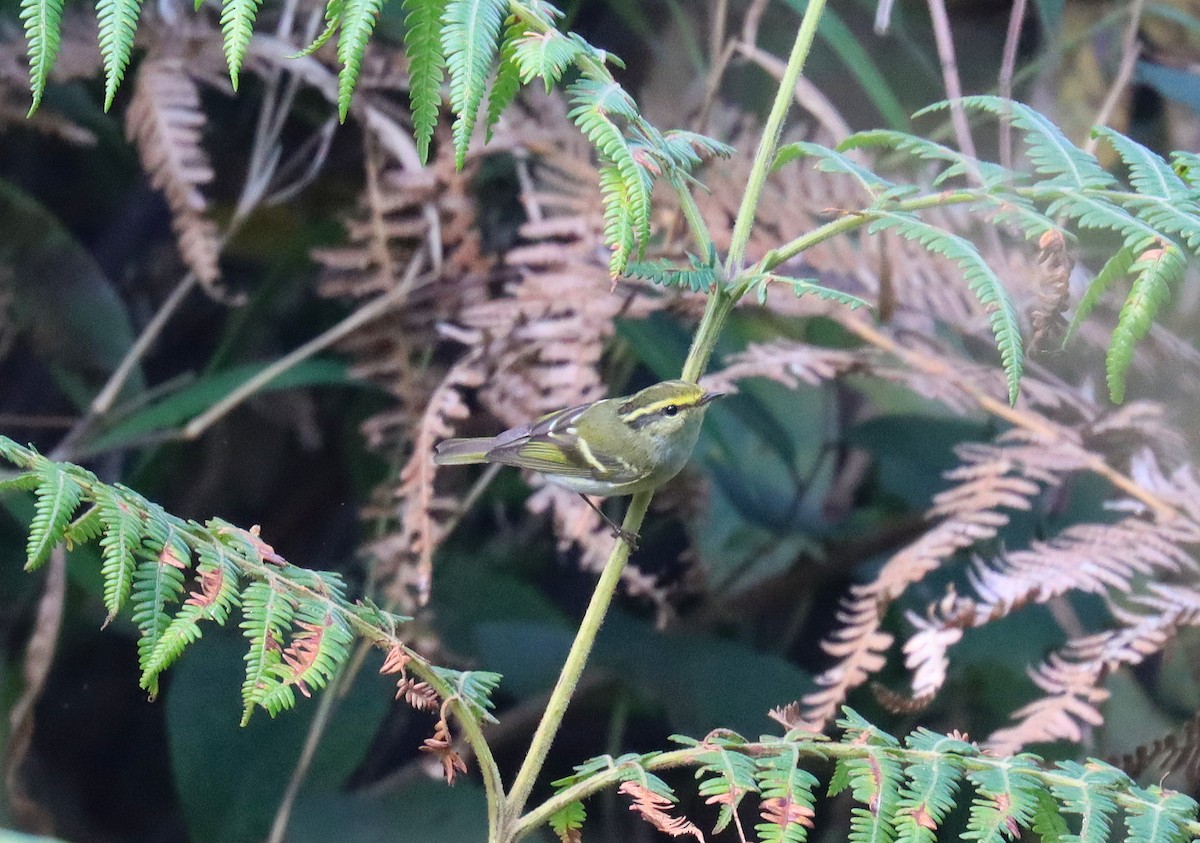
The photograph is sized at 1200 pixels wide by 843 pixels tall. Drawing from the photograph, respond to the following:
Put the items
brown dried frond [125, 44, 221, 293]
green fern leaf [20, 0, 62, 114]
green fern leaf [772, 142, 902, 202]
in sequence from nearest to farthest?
green fern leaf [20, 0, 62, 114], green fern leaf [772, 142, 902, 202], brown dried frond [125, 44, 221, 293]

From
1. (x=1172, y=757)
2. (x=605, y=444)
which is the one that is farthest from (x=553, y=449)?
(x=1172, y=757)

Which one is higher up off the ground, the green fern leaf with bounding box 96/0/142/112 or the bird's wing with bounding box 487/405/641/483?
Result: the green fern leaf with bounding box 96/0/142/112

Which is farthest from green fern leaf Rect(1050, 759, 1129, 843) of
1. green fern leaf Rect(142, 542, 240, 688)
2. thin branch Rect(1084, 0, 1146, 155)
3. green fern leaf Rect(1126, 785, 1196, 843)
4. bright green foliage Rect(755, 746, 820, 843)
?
thin branch Rect(1084, 0, 1146, 155)

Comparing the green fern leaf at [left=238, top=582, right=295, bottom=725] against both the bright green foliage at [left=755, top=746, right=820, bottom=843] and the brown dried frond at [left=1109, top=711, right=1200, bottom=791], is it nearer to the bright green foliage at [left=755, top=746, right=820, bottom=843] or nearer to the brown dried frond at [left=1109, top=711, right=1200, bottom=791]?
the bright green foliage at [left=755, top=746, right=820, bottom=843]

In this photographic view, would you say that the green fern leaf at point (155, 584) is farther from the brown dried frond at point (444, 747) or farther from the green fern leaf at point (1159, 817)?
the green fern leaf at point (1159, 817)

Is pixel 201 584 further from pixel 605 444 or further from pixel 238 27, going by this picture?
pixel 605 444

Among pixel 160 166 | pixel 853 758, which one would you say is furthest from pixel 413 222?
pixel 853 758

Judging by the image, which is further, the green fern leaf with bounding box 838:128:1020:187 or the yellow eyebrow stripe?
the yellow eyebrow stripe

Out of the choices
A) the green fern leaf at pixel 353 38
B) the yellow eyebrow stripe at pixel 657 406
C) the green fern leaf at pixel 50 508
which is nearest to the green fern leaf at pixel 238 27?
the green fern leaf at pixel 353 38
